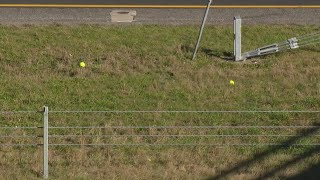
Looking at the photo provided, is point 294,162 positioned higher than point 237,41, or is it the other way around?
point 237,41

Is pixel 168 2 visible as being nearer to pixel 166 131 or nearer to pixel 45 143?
pixel 166 131

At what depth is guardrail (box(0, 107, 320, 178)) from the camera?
13703mm

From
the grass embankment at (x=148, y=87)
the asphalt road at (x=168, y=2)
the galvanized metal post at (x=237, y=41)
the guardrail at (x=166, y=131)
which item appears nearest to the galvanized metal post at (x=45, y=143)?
the grass embankment at (x=148, y=87)

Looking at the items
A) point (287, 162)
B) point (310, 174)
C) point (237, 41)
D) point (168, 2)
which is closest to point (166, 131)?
point (287, 162)

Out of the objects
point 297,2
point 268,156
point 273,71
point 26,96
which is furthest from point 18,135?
point 297,2

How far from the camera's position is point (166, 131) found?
1423 centimetres

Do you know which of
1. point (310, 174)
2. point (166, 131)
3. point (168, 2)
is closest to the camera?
point (310, 174)

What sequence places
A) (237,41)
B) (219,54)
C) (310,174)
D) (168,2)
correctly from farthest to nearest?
(168,2), (219,54), (237,41), (310,174)

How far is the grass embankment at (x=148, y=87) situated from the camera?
13.0m

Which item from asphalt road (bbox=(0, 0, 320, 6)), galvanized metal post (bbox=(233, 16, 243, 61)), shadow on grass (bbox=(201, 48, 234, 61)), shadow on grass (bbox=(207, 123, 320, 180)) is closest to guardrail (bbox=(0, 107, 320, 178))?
shadow on grass (bbox=(207, 123, 320, 180))

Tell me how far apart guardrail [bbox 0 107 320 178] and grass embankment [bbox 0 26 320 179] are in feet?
0.16

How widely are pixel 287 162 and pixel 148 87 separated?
409cm

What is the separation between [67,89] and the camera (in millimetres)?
16125

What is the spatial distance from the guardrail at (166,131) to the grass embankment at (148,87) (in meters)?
0.05
